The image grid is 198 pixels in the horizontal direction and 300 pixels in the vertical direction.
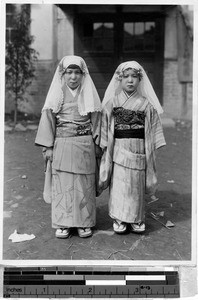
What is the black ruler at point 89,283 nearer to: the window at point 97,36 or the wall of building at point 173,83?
the wall of building at point 173,83

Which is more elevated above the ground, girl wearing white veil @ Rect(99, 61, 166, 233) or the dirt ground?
girl wearing white veil @ Rect(99, 61, 166, 233)

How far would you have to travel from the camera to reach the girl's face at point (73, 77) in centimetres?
283

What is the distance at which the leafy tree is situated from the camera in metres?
6.86

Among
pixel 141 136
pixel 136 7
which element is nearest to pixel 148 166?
pixel 141 136

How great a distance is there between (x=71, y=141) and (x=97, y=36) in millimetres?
5413

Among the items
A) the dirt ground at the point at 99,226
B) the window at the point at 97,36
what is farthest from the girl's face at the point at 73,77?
the window at the point at 97,36

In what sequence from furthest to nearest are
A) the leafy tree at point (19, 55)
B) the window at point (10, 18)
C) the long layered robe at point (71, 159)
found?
the window at point (10, 18) < the leafy tree at point (19, 55) < the long layered robe at point (71, 159)

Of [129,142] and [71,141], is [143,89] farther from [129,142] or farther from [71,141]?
[71,141]

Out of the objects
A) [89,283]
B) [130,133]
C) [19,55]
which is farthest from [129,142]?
[19,55]

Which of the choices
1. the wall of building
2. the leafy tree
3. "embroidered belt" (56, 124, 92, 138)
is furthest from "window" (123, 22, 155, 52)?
"embroidered belt" (56, 124, 92, 138)

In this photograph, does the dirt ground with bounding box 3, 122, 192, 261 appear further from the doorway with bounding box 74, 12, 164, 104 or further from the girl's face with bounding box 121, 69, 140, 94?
the doorway with bounding box 74, 12, 164, 104

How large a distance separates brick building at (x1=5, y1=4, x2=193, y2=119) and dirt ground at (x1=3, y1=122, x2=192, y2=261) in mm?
3052

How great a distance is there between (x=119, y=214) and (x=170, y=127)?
4.13 metres

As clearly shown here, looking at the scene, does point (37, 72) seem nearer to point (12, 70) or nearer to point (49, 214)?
point (12, 70)
